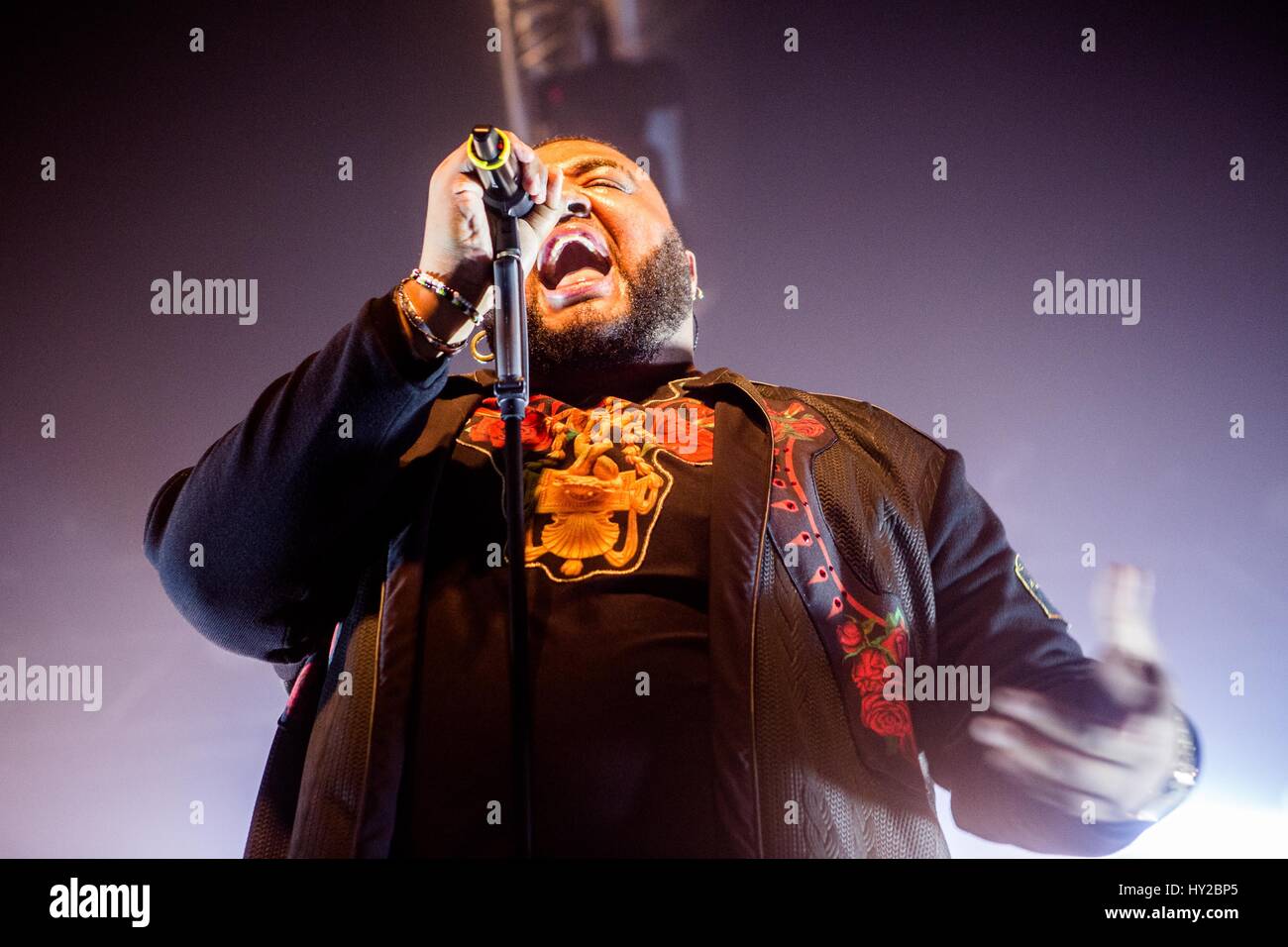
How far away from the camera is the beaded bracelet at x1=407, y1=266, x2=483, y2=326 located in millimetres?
1158

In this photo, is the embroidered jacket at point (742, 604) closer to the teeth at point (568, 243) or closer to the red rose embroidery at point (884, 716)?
the red rose embroidery at point (884, 716)

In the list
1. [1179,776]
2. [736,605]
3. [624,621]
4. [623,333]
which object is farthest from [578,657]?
[1179,776]

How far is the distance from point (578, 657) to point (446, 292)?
1.46 ft

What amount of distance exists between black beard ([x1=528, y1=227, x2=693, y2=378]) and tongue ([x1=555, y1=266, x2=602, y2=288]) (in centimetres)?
5

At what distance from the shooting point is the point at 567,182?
180 cm

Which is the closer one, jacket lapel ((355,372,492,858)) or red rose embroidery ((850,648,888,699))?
jacket lapel ((355,372,492,858))

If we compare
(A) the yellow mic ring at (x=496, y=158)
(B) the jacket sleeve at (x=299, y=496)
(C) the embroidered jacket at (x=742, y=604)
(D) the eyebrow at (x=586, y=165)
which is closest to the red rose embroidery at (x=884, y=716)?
(C) the embroidered jacket at (x=742, y=604)

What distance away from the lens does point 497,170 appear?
1.05 metres

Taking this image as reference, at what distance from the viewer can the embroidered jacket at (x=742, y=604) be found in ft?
3.75

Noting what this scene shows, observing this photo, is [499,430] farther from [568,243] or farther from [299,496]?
[568,243]

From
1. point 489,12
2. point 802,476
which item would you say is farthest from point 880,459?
point 489,12

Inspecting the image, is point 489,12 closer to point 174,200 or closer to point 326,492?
point 174,200

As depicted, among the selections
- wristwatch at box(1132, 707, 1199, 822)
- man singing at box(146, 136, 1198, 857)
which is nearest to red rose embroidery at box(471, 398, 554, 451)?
man singing at box(146, 136, 1198, 857)

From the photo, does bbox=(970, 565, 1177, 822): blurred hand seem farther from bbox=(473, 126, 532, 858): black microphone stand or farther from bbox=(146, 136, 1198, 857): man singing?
bbox=(473, 126, 532, 858): black microphone stand
